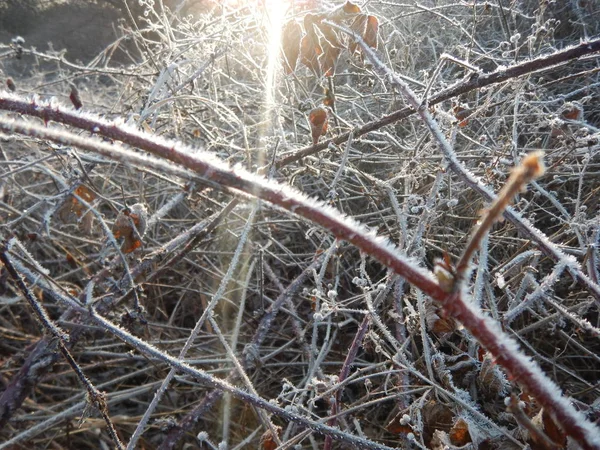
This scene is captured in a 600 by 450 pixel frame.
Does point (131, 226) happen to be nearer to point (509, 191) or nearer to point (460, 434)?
point (460, 434)

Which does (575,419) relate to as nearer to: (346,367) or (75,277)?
(346,367)

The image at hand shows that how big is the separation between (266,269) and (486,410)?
84cm

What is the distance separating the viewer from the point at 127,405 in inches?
68.1

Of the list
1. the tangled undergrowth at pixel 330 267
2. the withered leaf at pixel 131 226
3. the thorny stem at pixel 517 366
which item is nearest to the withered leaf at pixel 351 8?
the tangled undergrowth at pixel 330 267

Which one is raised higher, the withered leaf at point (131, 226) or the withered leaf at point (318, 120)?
the withered leaf at point (318, 120)

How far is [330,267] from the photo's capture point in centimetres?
160

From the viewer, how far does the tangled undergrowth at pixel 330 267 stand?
0.61m

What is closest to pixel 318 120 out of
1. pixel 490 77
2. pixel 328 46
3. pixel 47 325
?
pixel 328 46

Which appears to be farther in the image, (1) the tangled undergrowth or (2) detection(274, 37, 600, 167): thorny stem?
(2) detection(274, 37, 600, 167): thorny stem

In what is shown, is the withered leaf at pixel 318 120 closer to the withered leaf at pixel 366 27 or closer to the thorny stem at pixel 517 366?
the withered leaf at pixel 366 27

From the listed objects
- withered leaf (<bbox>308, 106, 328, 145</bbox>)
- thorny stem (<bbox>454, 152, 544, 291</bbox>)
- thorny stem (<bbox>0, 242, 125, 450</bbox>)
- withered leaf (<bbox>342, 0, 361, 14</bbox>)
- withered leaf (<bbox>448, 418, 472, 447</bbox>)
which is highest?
withered leaf (<bbox>342, 0, 361, 14</bbox>)

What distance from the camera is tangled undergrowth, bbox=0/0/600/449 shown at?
1.99 ft

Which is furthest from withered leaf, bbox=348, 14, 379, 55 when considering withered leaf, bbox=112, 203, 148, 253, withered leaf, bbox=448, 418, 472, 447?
withered leaf, bbox=448, 418, 472, 447

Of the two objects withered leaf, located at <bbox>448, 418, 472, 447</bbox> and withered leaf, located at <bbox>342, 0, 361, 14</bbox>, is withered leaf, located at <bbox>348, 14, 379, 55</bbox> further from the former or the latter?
withered leaf, located at <bbox>448, 418, 472, 447</bbox>
